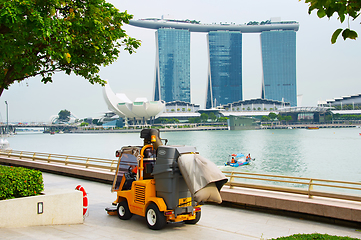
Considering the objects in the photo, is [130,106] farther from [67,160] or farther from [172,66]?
[67,160]

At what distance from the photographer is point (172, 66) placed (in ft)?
638

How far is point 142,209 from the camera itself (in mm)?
7047

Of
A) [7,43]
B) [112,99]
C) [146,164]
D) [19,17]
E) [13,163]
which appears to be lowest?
[13,163]

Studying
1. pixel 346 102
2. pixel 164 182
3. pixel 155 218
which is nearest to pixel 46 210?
pixel 155 218

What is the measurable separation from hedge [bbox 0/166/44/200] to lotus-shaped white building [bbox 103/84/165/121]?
14120 centimetres

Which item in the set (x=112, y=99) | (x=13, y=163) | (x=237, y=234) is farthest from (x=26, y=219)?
(x=112, y=99)

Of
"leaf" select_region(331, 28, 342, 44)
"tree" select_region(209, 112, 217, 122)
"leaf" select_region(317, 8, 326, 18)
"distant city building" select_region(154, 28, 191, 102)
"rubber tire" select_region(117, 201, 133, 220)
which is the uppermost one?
"distant city building" select_region(154, 28, 191, 102)

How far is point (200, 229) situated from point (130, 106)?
472 ft

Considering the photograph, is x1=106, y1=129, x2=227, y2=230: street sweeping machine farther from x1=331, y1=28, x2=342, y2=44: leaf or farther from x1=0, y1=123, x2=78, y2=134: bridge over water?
x1=0, y1=123, x2=78, y2=134: bridge over water

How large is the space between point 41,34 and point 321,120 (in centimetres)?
16812

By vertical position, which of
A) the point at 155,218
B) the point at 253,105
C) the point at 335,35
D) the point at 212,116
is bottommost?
the point at 155,218

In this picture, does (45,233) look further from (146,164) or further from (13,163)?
(13,163)

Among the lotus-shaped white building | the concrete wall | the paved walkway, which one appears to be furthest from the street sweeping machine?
the lotus-shaped white building

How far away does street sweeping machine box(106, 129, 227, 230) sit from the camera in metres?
6.22
